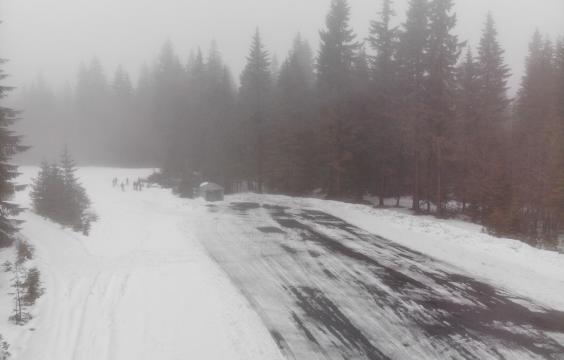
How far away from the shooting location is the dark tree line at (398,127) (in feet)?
75.9

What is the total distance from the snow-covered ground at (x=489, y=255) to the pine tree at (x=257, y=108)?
20863 mm

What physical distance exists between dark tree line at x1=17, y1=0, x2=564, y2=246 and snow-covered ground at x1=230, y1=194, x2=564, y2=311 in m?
3.72

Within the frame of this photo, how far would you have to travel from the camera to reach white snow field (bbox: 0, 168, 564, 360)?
23.5 feet

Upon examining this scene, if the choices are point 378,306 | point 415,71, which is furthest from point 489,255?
point 415,71

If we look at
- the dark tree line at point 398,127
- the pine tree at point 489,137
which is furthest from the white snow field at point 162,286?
the pine tree at point 489,137

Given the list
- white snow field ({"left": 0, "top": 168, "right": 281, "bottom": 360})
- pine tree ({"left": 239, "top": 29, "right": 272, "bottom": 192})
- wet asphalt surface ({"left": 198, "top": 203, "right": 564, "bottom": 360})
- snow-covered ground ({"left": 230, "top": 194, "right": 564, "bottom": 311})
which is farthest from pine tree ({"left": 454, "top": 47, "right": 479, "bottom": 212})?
white snow field ({"left": 0, "top": 168, "right": 281, "bottom": 360})

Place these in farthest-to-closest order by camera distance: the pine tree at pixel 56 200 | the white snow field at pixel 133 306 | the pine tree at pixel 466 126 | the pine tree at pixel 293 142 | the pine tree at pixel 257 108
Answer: the pine tree at pixel 257 108 → the pine tree at pixel 293 142 → the pine tree at pixel 466 126 → the pine tree at pixel 56 200 → the white snow field at pixel 133 306

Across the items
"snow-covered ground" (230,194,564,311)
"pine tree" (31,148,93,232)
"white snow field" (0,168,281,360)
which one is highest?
"pine tree" (31,148,93,232)

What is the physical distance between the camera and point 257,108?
39531 mm

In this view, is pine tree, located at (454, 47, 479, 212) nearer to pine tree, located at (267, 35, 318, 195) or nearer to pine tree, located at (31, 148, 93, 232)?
pine tree, located at (267, 35, 318, 195)

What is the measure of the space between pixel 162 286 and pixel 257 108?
102 ft

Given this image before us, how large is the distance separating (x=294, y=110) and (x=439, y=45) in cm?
1689

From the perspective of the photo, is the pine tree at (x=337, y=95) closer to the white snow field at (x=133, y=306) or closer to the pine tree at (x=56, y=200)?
the white snow field at (x=133, y=306)

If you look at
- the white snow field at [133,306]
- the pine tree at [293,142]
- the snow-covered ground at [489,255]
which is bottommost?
the white snow field at [133,306]
